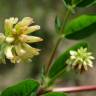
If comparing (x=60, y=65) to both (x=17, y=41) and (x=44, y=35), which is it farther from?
(x=44, y=35)

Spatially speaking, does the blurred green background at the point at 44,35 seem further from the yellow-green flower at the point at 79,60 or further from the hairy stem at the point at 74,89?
the hairy stem at the point at 74,89

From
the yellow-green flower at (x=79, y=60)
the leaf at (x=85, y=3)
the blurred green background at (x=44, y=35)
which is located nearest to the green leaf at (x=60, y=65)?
the yellow-green flower at (x=79, y=60)

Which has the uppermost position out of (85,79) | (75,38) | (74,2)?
(74,2)

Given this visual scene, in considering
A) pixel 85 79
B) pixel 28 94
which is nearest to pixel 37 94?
pixel 28 94

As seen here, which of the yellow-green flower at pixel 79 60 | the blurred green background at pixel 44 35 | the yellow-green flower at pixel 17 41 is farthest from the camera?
the blurred green background at pixel 44 35

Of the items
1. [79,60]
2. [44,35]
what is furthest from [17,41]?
[44,35]

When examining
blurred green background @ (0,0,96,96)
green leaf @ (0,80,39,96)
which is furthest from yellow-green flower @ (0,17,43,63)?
blurred green background @ (0,0,96,96)

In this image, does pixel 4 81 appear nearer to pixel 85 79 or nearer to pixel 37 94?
pixel 85 79
